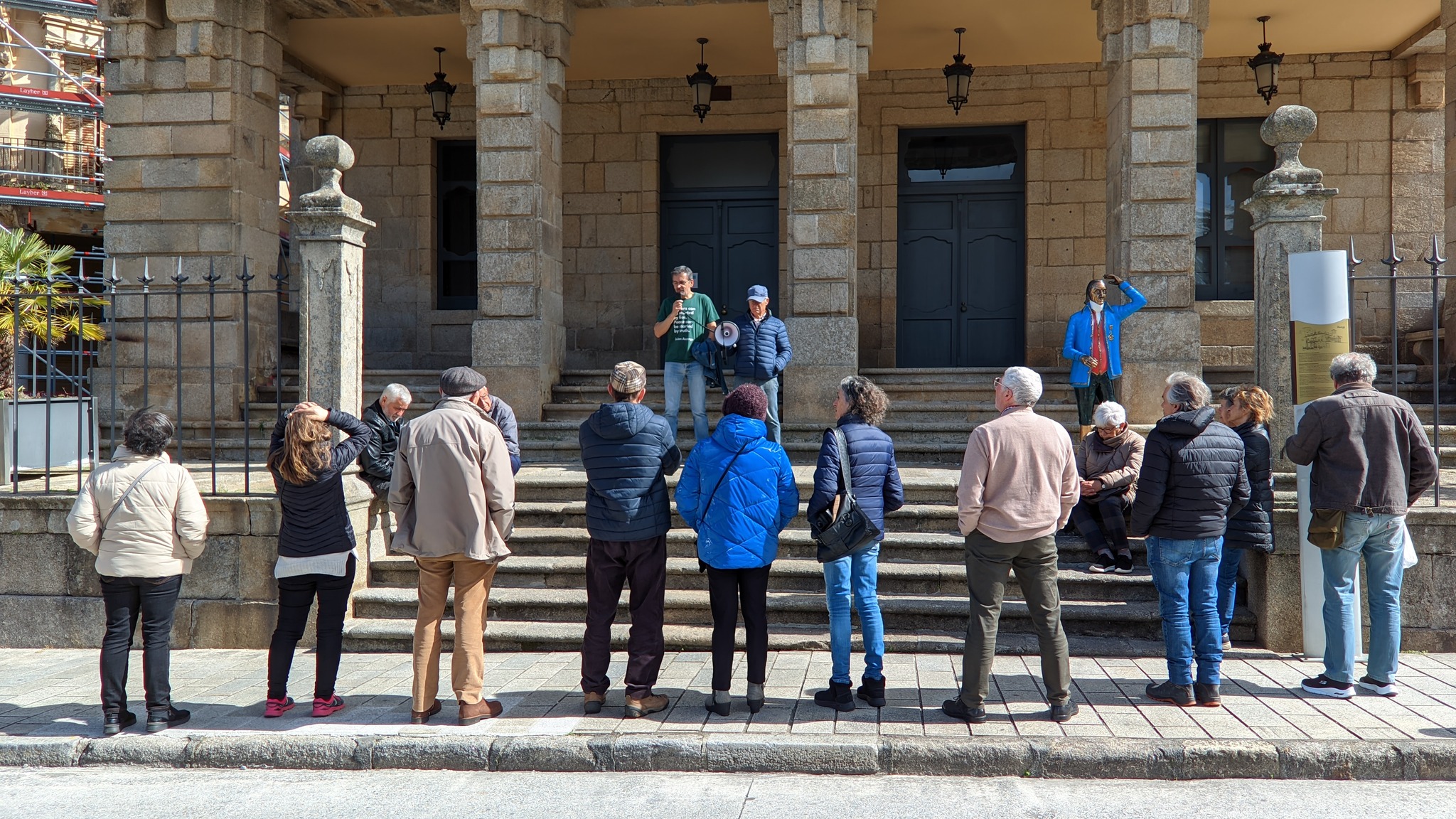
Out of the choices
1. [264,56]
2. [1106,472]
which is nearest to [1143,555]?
[1106,472]

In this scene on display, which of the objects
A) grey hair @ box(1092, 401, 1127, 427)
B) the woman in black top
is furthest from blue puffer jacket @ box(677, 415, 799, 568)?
grey hair @ box(1092, 401, 1127, 427)

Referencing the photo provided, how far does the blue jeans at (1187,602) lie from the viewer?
5266mm

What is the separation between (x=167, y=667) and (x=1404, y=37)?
47.3 ft

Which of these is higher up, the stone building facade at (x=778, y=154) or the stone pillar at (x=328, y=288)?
the stone building facade at (x=778, y=154)

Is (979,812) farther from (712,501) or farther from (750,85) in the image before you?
(750,85)

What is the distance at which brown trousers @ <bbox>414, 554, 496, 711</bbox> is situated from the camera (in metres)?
5.14

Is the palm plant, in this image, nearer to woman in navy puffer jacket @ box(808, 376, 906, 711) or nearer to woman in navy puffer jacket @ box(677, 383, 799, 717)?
woman in navy puffer jacket @ box(677, 383, 799, 717)

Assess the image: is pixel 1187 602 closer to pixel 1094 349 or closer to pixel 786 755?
pixel 786 755

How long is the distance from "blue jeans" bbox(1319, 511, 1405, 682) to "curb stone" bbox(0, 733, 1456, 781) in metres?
0.86

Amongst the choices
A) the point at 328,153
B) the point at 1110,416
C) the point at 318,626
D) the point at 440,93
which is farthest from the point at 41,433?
the point at 1110,416

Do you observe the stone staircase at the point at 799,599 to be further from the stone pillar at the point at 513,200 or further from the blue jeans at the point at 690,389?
the stone pillar at the point at 513,200

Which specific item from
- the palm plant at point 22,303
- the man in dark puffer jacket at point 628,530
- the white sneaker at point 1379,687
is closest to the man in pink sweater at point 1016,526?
the man in dark puffer jacket at point 628,530

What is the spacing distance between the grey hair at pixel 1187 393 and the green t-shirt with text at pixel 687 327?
4.24m

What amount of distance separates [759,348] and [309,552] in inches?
169
